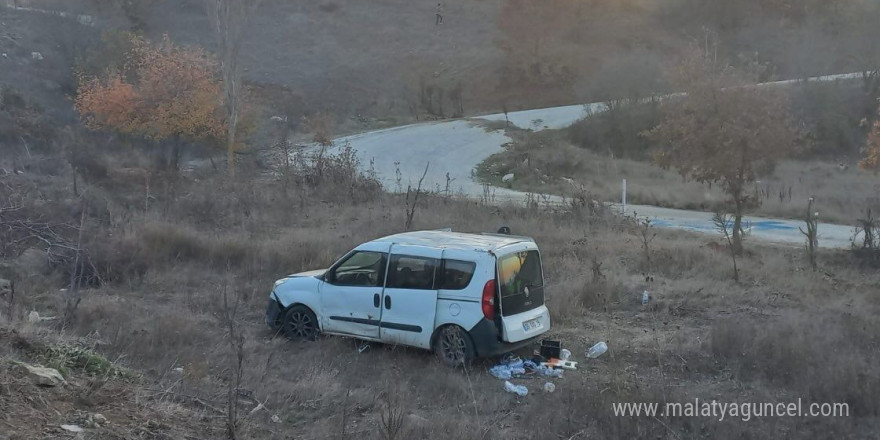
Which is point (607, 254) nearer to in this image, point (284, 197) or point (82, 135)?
point (284, 197)

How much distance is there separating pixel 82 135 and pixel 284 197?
12908 mm

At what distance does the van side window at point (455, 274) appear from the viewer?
28.0 feet

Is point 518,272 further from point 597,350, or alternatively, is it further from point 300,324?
point 300,324

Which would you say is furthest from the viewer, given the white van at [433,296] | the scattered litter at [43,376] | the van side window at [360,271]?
the van side window at [360,271]

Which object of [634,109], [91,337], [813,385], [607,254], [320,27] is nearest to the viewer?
[813,385]

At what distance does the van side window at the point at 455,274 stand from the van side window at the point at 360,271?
87 centimetres

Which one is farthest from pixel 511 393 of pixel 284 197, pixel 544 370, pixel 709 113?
pixel 284 197

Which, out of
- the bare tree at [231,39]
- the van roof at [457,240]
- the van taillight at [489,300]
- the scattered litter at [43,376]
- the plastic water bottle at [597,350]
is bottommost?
the plastic water bottle at [597,350]

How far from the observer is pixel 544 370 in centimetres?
839

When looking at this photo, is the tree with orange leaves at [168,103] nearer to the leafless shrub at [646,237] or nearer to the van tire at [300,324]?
the leafless shrub at [646,237]

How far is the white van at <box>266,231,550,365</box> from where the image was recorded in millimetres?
8422

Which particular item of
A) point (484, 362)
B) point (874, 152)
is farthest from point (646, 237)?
point (484, 362)

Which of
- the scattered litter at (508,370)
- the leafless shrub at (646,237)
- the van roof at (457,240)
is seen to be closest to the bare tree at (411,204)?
the leafless shrub at (646,237)

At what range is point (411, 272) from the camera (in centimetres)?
896
